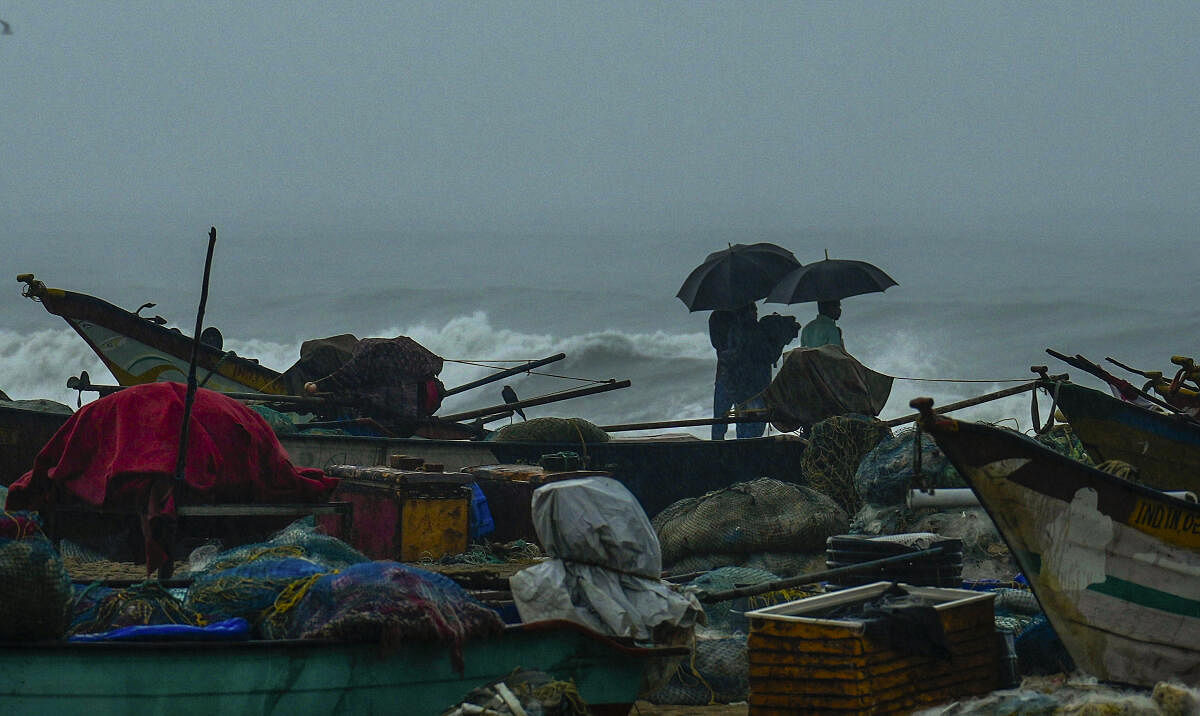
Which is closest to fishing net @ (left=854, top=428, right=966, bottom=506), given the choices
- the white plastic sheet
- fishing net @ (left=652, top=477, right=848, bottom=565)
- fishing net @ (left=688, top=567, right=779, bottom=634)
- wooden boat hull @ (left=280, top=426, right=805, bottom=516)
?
fishing net @ (left=652, top=477, right=848, bottom=565)

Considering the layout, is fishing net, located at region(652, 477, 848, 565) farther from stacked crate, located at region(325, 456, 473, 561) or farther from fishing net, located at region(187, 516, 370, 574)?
fishing net, located at region(187, 516, 370, 574)

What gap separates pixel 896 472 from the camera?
10250 millimetres

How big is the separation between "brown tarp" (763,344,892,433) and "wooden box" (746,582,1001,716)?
6342mm

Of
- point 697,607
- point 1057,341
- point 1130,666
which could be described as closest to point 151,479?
point 697,607

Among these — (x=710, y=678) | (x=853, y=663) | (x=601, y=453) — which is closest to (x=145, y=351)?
(x=601, y=453)

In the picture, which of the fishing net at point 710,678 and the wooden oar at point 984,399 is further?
the wooden oar at point 984,399

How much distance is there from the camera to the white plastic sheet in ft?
19.9

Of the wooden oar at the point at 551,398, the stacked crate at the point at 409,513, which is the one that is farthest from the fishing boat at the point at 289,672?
the wooden oar at the point at 551,398

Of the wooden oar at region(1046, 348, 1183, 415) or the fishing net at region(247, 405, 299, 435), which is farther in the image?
the fishing net at region(247, 405, 299, 435)

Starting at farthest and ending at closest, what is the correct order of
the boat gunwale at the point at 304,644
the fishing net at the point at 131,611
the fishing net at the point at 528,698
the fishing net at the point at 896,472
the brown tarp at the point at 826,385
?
the brown tarp at the point at 826,385 < the fishing net at the point at 896,472 < the fishing net at the point at 131,611 < the fishing net at the point at 528,698 < the boat gunwale at the point at 304,644

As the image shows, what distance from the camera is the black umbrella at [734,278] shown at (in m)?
16.1

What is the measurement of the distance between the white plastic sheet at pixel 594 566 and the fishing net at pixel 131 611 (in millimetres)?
1436

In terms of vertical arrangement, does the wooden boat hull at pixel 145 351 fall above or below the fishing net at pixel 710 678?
above

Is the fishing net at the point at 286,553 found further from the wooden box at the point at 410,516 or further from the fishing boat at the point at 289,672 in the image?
the wooden box at the point at 410,516
